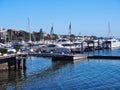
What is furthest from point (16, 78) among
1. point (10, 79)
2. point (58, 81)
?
point (58, 81)

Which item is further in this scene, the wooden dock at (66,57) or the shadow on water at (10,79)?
the wooden dock at (66,57)

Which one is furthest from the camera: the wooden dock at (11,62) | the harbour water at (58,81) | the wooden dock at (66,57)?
the wooden dock at (66,57)

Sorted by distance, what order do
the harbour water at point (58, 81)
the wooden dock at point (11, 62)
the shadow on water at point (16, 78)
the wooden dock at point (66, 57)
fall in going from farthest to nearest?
the wooden dock at point (66, 57)
the wooden dock at point (11, 62)
the shadow on water at point (16, 78)
the harbour water at point (58, 81)

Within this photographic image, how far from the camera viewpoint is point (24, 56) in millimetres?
52594

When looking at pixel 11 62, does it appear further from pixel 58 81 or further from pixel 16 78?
pixel 58 81

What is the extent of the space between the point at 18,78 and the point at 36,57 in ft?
105

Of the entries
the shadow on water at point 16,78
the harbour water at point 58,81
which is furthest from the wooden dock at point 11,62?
the harbour water at point 58,81

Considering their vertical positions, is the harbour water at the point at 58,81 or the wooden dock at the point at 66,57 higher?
the wooden dock at the point at 66,57

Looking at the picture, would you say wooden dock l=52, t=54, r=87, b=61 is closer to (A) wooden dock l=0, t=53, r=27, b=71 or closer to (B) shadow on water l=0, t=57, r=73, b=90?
(A) wooden dock l=0, t=53, r=27, b=71

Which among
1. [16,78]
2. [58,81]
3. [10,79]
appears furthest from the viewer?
[16,78]

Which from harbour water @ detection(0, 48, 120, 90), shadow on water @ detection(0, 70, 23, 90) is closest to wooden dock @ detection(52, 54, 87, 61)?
harbour water @ detection(0, 48, 120, 90)

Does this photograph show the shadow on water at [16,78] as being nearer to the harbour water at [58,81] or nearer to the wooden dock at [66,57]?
the harbour water at [58,81]

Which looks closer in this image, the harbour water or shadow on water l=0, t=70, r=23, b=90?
the harbour water

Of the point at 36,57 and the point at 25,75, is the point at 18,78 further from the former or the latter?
the point at 36,57
